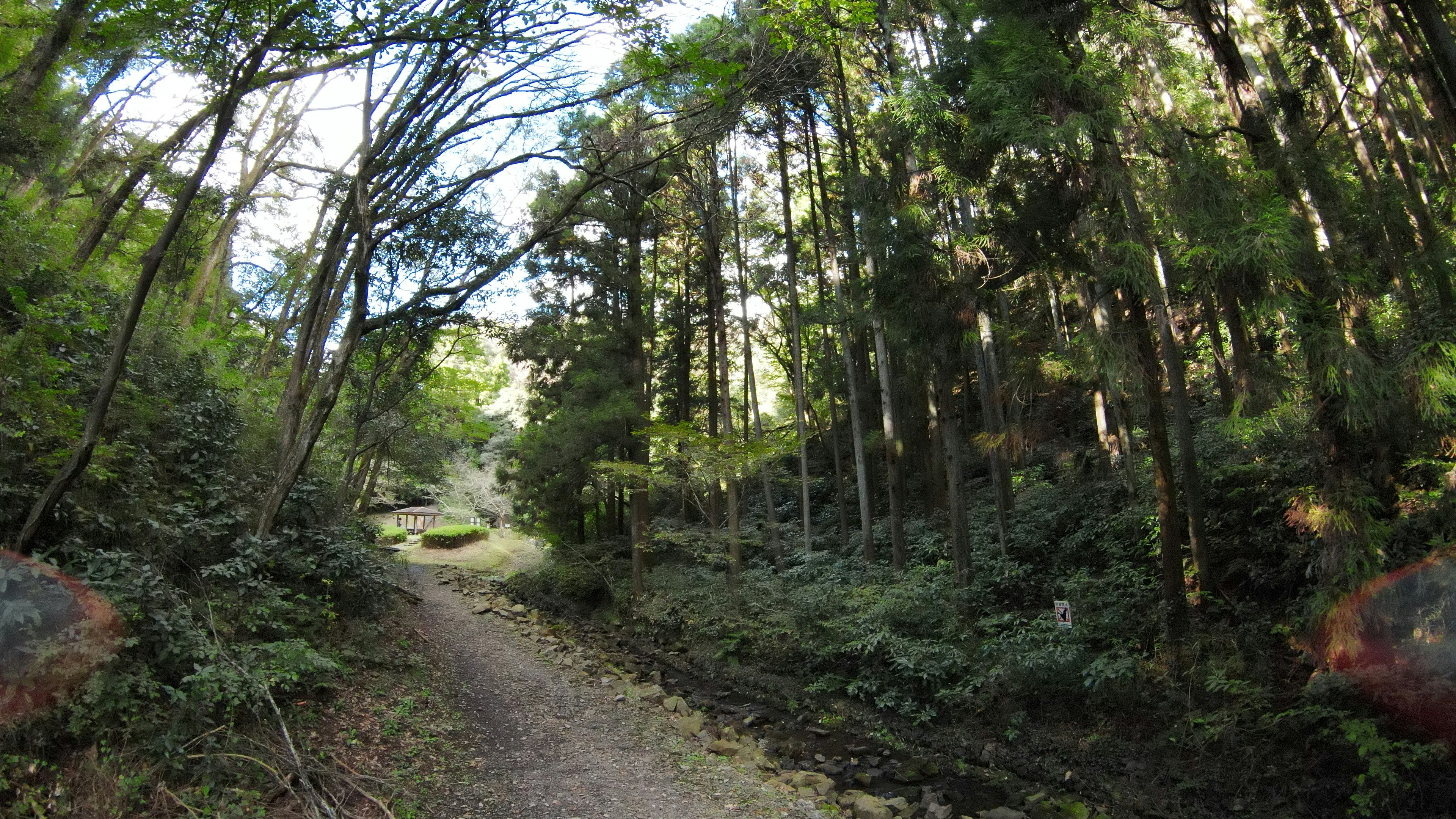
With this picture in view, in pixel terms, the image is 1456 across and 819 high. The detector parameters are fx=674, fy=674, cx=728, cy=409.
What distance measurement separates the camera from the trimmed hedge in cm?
2523

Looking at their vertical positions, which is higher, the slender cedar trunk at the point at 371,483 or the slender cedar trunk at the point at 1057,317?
the slender cedar trunk at the point at 1057,317

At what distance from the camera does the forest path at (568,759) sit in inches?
233

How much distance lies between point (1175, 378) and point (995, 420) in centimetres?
409

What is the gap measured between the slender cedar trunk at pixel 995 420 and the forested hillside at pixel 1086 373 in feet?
0.42

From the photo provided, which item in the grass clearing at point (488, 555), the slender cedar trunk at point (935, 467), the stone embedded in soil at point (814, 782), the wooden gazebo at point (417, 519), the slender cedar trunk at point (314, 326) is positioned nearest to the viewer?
the stone embedded in soil at point (814, 782)

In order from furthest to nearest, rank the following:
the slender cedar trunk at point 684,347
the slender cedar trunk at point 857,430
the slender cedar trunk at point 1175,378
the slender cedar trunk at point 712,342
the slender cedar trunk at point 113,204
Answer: the slender cedar trunk at point 684,347 → the slender cedar trunk at point 712,342 → the slender cedar trunk at point 857,430 → the slender cedar trunk at point 113,204 → the slender cedar trunk at point 1175,378

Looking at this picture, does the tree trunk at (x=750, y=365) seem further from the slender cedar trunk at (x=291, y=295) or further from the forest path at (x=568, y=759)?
the slender cedar trunk at (x=291, y=295)

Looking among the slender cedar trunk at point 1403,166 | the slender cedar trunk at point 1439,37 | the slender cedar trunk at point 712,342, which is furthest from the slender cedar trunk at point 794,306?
the slender cedar trunk at point 1439,37

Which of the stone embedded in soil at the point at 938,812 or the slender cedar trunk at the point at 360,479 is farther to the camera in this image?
the slender cedar trunk at the point at 360,479

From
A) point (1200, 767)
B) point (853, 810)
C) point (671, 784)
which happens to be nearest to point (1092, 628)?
point (1200, 767)

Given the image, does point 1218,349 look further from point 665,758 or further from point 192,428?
point 192,428

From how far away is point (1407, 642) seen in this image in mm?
5379

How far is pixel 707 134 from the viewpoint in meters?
8.81

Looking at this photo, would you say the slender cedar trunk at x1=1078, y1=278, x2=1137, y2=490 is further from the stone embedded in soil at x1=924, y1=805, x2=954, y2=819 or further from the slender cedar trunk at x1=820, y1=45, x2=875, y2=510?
the stone embedded in soil at x1=924, y1=805, x2=954, y2=819
